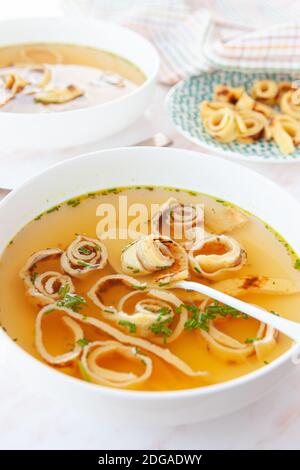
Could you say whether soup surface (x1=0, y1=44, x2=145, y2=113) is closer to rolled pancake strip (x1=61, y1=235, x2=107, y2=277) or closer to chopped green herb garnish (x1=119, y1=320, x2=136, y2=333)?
rolled pancake strip (x1=61, y1=235, x2=107, y2=277)

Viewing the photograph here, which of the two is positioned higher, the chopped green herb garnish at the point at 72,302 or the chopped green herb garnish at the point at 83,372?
the chopped green herb garnish at the point at 72,302

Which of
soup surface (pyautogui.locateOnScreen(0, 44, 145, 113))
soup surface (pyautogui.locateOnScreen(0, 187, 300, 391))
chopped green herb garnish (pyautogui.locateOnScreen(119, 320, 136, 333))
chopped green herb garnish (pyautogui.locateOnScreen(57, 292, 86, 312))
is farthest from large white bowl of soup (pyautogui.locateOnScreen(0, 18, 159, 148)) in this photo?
chopped green herb garnish (pyautogui.locateOnScreen(119, 320, 136, 333))

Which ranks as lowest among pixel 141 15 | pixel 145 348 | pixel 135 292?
pixel 145 348

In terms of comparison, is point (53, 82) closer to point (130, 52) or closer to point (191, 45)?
point (130, 52)

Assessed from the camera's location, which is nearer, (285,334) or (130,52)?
(285,334)

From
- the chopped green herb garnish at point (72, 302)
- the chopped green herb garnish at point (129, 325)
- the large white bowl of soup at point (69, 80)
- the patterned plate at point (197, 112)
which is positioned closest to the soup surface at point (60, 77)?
the large white bowl of soup at point (69, 80)

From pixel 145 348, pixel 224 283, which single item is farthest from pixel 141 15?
pixel 145 348

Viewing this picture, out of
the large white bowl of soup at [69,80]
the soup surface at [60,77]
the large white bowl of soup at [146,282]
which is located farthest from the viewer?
the soup surface at [60,77]

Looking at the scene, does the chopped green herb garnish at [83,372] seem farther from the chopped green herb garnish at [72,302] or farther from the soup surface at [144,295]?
the chopped green herb garnish at [72,302]

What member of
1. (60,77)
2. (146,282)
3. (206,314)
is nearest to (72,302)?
(146,282)
